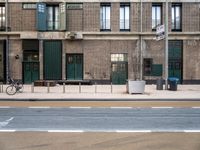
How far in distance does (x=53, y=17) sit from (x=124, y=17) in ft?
23.3

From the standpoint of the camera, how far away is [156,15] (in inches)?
1572

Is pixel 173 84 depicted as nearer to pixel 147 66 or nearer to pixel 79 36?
pixel 147 66

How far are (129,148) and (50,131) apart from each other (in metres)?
3.04

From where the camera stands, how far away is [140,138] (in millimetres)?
9766

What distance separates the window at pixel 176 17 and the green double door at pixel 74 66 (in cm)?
982

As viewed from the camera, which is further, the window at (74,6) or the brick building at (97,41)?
the brick building at (97,41)

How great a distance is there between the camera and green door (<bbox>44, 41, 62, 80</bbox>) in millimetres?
39656

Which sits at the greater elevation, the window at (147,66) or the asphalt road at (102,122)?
the window at (147,66)

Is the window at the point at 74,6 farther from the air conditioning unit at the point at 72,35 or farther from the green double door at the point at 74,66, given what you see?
the green double door at the point at 74,66

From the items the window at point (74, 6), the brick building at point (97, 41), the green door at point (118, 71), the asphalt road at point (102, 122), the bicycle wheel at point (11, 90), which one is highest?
the window at point (74, 6)

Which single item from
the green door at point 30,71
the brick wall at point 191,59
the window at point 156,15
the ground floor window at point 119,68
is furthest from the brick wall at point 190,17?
the green door at point 30,71

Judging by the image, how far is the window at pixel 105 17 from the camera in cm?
3969

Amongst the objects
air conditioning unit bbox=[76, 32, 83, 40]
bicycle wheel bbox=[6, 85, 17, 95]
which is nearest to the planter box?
bicycle wheel bbox=[6, 85, 17, 95]

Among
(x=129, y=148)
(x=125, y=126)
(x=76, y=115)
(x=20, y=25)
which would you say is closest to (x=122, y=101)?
(x=76, y=115)
